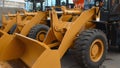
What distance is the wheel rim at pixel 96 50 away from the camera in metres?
5.49

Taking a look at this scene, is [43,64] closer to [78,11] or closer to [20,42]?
[20,42]

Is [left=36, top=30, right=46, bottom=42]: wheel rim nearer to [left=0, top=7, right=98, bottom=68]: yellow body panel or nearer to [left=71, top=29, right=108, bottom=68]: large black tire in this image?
[left=0, top=7, right=98, bottom=68]: yellow body panel

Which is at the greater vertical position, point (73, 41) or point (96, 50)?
point (73, 41)

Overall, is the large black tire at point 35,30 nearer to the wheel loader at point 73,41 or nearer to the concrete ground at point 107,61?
the concrete ground at point 107,61

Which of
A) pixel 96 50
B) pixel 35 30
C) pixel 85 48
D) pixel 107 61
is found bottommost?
pixel 107 61

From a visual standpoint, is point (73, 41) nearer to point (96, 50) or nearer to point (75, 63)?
point (96, 50)

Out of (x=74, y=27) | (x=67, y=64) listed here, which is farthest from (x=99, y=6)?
(x=67, y=64)

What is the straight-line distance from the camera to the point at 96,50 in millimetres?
→ 5641

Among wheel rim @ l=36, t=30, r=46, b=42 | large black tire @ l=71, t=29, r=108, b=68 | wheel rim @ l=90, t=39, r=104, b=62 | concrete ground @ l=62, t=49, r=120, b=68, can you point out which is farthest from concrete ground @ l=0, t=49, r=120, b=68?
wheel rim @ l=36, t=30, r=46, b=42

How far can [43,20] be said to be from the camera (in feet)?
25.8

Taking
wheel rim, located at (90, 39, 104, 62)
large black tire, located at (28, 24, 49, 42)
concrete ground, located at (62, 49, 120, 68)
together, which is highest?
large black tire, located at (28, 24, 49, 42)

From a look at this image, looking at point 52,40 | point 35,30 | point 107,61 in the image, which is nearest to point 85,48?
point 52,40

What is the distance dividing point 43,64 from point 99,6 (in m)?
2.87

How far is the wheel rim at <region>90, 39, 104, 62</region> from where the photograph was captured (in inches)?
216
